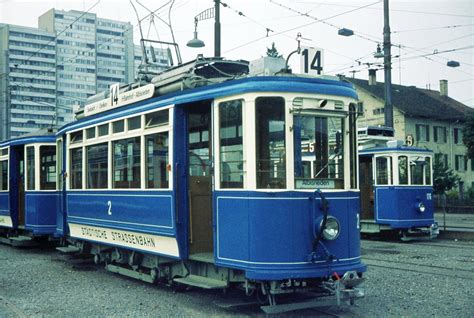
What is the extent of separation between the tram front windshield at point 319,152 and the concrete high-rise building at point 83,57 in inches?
4017

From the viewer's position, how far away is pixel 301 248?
6906 millimetres

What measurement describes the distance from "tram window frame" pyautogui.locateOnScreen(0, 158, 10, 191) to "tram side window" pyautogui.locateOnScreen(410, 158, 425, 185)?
34.9 feet

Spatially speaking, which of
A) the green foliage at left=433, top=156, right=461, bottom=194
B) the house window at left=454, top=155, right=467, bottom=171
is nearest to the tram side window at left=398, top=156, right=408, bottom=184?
the green foliage at left=433, top=156, right=461, bottom=194

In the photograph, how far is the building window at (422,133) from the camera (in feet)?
159

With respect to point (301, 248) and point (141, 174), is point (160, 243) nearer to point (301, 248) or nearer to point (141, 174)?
point (141, 174)

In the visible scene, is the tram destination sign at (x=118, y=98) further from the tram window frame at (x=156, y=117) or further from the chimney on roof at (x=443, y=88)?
the chimney on roof at (x=443, y=88)

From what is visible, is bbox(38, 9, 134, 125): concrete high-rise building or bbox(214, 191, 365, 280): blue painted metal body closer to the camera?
bbox(214, 191, 365, 280): blue painted metal body

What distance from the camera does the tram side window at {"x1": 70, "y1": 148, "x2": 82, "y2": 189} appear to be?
1133cm

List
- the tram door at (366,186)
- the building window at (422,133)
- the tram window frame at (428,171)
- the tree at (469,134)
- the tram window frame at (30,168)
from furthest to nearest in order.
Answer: the building window at (422,133) < the tree at (469,134) < the tram door at (366,186) < the tram window frame at (428,171) < the tram window frame at (30,168)

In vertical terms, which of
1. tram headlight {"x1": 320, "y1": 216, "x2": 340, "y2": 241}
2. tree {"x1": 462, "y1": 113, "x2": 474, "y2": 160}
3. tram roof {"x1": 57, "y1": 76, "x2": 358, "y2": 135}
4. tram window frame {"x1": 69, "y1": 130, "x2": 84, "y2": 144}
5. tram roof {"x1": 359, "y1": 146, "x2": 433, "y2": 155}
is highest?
tree {"x1": 462, "y1": 113, "x2": 474, "y2": 160}

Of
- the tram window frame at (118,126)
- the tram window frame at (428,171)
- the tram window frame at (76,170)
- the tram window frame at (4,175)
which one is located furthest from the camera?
the tram window frame at (428,171)

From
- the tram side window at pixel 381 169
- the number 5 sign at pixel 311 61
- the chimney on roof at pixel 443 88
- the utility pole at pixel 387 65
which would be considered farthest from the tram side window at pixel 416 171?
the chimney on roof at pixel 443 88

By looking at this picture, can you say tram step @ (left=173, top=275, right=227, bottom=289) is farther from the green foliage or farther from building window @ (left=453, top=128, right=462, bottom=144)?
building window @ (left=453, top=128, right=462, bottom=144)

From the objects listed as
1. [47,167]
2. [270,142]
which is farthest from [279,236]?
[47,167]
